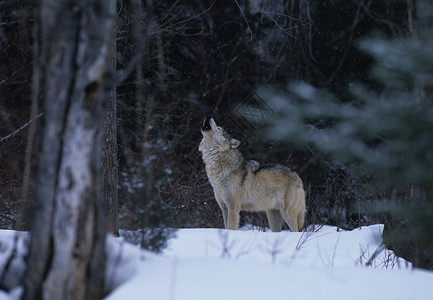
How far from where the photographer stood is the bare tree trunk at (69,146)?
312 cm

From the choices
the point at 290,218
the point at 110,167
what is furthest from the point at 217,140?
the point at 110,167

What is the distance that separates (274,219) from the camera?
33.0ft

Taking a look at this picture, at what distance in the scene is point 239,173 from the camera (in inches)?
366

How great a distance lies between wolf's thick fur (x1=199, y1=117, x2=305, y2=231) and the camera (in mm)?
9180

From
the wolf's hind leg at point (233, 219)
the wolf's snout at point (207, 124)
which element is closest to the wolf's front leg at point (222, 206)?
the wolf's hind leg at point (233, 219)

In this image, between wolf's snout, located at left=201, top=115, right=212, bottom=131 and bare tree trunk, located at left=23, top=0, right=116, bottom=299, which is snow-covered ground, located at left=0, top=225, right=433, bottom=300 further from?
wolf's snout, located at left=201, top=115, right=212, bottom=131

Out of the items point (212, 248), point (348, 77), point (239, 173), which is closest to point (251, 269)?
point (212, 248)

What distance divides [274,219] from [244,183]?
1293mm

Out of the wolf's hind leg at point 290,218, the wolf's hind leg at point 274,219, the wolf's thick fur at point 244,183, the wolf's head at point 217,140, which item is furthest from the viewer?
the wolf's hind leg at point 274,219

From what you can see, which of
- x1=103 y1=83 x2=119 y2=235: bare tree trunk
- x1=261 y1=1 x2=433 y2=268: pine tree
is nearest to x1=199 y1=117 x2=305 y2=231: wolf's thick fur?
x1=103 y1=83 x2=119 y2=235: bare tree trunk

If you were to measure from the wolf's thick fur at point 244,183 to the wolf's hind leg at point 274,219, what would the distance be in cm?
47

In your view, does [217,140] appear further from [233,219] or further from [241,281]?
[241,281]

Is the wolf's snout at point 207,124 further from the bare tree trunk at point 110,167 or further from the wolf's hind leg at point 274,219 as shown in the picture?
the bare tree trunk at point 110,167

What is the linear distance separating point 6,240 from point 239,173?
5327mm
